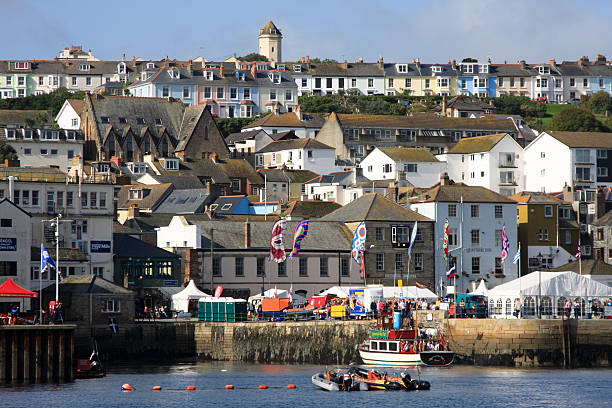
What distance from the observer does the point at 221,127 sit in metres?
176

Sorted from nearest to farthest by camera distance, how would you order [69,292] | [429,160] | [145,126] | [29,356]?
[29,356] < [69,292] < [429,160] < [145,126]

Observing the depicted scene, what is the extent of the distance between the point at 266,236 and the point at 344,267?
6.32 metres

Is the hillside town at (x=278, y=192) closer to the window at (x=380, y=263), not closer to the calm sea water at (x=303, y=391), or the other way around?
the window at (x=380, y=263)

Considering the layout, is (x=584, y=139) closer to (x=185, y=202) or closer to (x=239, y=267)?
(x=185, y=202)

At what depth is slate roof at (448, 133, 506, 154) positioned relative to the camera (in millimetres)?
142375

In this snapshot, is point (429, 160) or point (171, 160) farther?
point (171, 160)

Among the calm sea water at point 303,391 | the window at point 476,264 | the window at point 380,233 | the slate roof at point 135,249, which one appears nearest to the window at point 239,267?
the slate roof at point 135,249

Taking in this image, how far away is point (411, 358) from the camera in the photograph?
67.8 metres

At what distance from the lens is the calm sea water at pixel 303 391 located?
56562 millimetres

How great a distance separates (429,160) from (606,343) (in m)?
69.9

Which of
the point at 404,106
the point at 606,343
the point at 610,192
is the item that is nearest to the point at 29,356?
the point at 606,343

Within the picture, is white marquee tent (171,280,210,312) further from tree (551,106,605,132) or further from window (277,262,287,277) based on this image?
tree (551,106,605,132)

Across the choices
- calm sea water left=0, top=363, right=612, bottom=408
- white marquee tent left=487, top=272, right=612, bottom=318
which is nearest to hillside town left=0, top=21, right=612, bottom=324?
white marquee tent left=487, top=272, right=612, bottom=318

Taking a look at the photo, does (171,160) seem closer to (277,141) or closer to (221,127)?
(277,141)
